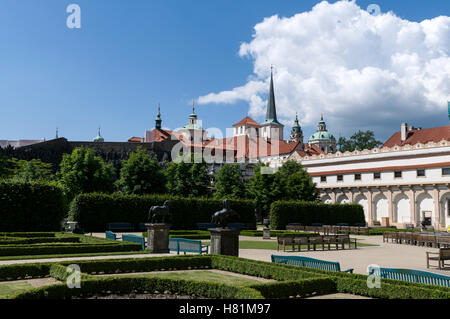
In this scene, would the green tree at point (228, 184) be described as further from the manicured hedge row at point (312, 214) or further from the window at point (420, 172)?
the window at point (420, 172)

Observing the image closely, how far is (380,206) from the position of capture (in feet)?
200

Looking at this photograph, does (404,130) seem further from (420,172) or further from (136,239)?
(136,239)

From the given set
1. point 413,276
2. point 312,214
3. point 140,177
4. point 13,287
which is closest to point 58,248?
point 13,287

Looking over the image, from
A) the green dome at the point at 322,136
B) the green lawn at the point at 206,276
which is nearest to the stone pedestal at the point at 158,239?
the green lawn at the point at 206,276

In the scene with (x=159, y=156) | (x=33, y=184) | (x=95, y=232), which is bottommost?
(x=95, y=232)

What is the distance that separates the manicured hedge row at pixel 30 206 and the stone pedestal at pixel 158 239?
46.9 feet

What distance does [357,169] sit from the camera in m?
64.3

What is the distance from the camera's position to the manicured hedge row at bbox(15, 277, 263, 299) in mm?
8820

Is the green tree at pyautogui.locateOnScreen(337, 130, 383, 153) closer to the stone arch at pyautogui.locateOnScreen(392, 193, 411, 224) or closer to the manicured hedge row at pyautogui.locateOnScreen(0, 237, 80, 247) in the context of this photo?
the stone arch at pyautogui.locateOnScreen(392, 193, 411, 224)

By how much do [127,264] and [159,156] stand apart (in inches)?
3311

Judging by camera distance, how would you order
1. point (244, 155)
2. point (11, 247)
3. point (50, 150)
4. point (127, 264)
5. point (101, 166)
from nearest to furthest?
point (127, 264), point (11, 247), point (101, 166), point (50, 150), point (244, 155)

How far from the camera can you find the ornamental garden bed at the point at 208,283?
366 inches
